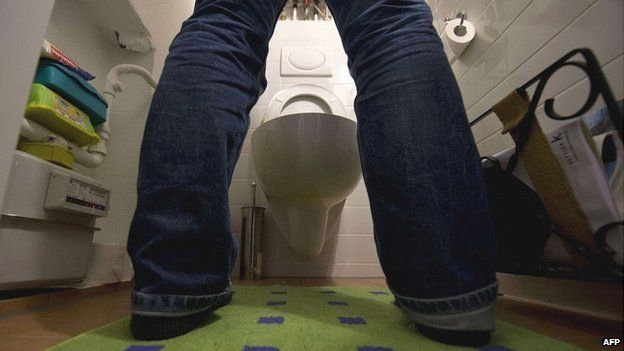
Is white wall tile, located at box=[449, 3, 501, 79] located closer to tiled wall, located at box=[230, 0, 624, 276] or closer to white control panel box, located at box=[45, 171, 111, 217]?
tiled wall, located at box=[230, 0, 624, 276]

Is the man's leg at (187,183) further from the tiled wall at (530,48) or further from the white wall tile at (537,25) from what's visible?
the white wall tile at (537,25)

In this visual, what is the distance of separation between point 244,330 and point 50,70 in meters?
0.77

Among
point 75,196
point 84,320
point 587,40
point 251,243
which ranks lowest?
point 84,320

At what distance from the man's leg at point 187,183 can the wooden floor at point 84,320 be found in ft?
0.58

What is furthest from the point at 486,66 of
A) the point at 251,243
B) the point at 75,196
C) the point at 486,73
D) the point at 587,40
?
the point at 75,196

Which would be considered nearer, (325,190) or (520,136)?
(520,136)

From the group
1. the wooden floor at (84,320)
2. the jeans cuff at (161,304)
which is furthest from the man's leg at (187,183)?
the wooden floor at (84,320)

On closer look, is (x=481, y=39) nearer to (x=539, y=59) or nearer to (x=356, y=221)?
(x=539, y=59)

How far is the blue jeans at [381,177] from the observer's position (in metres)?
0.36

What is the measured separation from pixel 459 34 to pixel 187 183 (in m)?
0.99

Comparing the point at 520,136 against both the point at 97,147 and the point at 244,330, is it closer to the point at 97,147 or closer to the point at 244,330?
the point at 244,330

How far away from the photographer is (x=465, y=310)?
351 mm

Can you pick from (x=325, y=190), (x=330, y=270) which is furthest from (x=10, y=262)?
(x=330, y=270)

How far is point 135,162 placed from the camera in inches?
43.8
